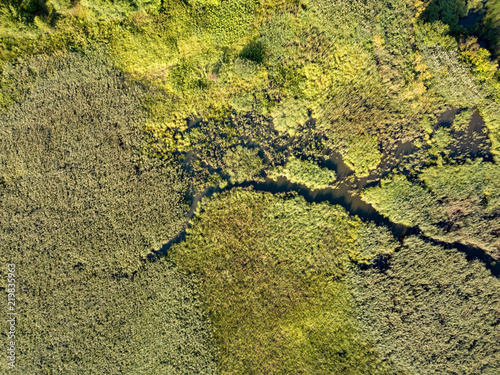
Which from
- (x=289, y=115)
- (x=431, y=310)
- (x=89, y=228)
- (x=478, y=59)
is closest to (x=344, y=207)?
(x=289, y=115)

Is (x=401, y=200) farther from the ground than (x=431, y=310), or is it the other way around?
(x=401, y=200)

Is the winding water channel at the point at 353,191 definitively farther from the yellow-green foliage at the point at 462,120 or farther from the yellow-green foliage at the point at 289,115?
the yellow-green foliage at the point at 289,115

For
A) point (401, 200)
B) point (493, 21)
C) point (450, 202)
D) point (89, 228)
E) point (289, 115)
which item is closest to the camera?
point (493, 21)

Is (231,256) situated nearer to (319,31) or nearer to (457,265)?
(457,265)

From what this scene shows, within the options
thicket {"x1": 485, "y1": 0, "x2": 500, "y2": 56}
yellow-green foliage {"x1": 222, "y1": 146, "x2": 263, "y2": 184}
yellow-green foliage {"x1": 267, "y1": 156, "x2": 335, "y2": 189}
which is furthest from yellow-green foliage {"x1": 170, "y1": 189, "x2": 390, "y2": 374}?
thicket {"x1": 485, "y1": 0, "x2": 500, "y2": 56}

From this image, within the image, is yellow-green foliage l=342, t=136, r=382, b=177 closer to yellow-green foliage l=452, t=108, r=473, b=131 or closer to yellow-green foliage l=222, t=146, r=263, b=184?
yellow-green foliage l=452, t=108, r=473, b=131

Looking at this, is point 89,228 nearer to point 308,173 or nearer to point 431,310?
point 308,173
